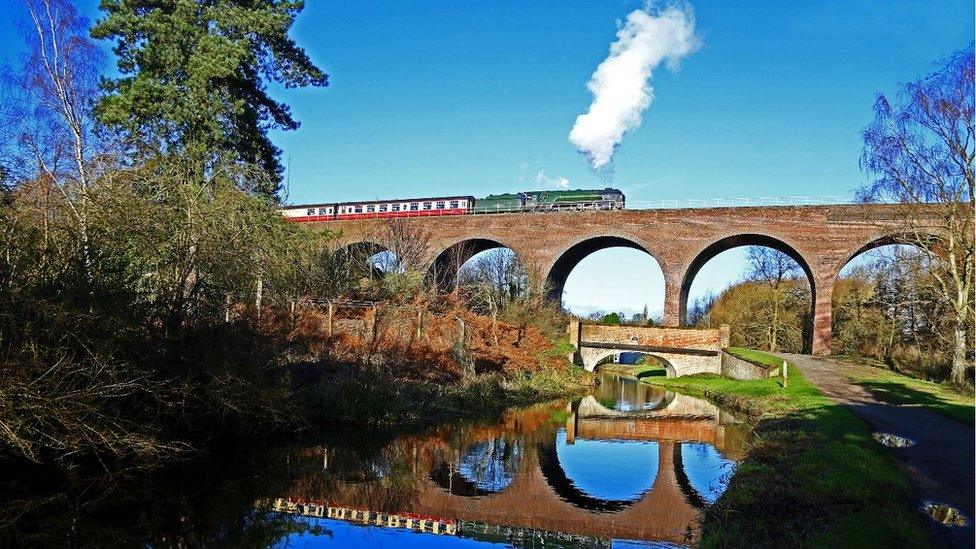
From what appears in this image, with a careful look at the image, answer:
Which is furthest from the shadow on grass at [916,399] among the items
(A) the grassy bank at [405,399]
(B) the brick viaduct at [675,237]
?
(B) the brick viaduct at [675,237]

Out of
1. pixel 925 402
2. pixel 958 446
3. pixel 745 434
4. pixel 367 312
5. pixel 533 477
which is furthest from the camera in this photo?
pixel 367 312

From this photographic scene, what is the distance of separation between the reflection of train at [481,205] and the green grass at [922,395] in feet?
63.8

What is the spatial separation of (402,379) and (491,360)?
20.4 ft

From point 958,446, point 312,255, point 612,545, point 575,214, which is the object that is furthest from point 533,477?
point 575,214

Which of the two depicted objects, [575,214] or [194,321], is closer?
[194,321]

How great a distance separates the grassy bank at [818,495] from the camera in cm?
580

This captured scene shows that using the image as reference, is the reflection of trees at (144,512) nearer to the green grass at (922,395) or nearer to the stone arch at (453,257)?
the green grass at (922,395)

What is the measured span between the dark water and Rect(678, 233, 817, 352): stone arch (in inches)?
707

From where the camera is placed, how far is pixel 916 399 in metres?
12.3

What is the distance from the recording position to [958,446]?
8609 mm

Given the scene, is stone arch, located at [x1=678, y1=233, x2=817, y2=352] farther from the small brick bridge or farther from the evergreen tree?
the evergreen tree

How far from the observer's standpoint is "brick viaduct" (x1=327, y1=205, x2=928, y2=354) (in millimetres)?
28625

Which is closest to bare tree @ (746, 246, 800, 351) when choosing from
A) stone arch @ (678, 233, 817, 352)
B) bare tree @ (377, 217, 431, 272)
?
stone arch @ (678, 233, 817, 352)

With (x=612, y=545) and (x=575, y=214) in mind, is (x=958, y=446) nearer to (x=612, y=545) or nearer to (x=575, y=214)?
(x=612, y=545)
